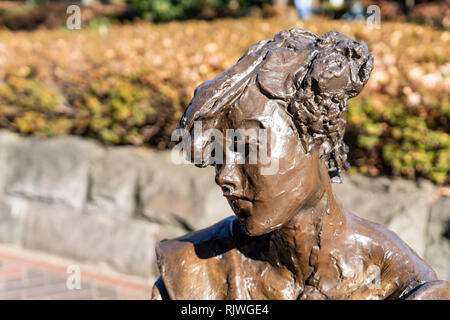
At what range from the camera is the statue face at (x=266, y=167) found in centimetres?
132

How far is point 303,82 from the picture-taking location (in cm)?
131

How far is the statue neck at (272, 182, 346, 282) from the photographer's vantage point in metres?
1.49

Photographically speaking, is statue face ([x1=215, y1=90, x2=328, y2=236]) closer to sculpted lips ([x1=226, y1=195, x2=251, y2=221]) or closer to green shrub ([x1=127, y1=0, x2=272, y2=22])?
sculpted lips ([x1=226, y1=195, x2=251, y2=221])

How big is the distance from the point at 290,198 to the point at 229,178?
181mm

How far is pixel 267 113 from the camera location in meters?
1.32

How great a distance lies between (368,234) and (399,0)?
988 centimetres

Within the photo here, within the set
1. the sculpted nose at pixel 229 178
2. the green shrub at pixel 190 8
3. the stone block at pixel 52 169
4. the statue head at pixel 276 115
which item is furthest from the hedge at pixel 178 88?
the green shrub at pixel 190 8

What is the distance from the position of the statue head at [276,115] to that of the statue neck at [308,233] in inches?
4.5

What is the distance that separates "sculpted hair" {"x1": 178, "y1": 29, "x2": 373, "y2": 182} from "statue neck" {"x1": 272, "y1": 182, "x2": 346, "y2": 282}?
22cm

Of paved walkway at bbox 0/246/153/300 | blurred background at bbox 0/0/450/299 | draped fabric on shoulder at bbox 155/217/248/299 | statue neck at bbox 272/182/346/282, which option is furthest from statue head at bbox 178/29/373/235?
paved walkway at bbox 0/246/153/300

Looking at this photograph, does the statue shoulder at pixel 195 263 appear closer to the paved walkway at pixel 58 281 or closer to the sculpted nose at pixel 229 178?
the sculpted nose at pixel 229 178
